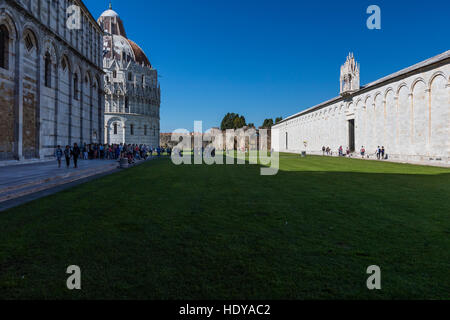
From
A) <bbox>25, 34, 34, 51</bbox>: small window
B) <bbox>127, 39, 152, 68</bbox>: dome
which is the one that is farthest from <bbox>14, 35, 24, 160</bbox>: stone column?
<bbox>127, 39, 152, 68</bbox>: dome

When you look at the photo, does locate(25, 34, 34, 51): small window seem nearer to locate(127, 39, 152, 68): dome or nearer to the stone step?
the stone step

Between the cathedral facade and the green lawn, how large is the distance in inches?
499

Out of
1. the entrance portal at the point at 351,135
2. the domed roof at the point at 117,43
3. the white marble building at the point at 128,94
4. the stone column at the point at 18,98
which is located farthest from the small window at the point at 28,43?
the domed roof at the point at 117,43

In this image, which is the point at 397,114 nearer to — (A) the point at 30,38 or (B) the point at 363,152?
(B) the point at 363,152

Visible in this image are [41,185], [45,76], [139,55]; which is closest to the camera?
[41,185]

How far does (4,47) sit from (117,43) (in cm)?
4842

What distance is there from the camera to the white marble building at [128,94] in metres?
55.2

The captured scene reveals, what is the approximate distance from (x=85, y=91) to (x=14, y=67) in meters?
10.2

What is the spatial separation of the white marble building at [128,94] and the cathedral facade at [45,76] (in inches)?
1126

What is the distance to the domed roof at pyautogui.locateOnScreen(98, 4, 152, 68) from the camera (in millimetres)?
57188

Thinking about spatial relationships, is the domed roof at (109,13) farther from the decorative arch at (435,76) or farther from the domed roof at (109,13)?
the decorative arch at (435,76)

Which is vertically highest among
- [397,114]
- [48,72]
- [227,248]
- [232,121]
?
[232,121]

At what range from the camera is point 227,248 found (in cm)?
376

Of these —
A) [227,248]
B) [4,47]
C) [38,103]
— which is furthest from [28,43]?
[227,248]
